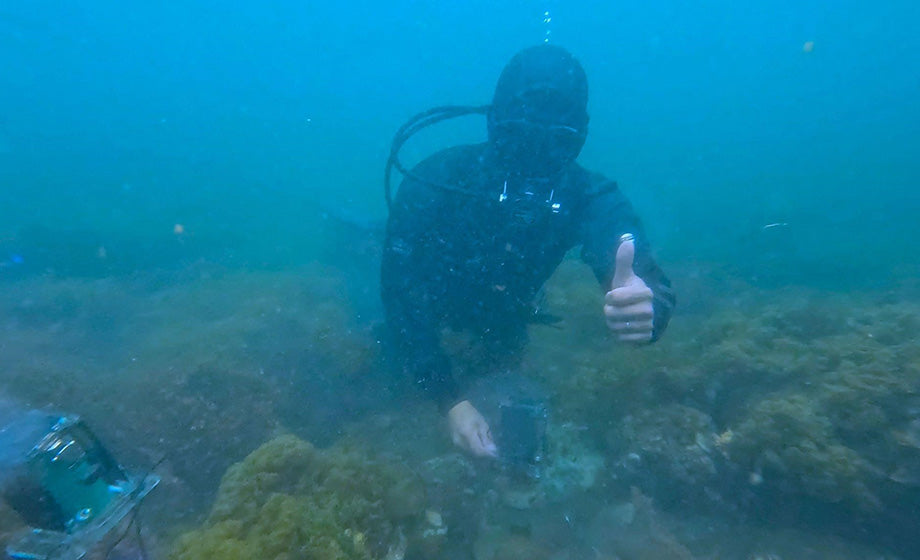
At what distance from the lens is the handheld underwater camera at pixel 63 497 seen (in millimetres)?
2287

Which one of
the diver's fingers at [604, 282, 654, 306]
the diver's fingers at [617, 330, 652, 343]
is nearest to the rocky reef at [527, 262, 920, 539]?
the diver's fingers at [617, 330, 652, 343]

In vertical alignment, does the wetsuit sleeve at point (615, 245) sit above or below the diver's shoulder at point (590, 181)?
below

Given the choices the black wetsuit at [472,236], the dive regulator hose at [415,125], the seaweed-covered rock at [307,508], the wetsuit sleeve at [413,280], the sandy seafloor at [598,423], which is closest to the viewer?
the seaweed-covered rock at [307,508]

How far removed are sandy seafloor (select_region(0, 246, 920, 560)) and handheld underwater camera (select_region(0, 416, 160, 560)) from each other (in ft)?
1.02

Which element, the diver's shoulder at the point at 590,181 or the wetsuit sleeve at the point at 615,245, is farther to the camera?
the diver's shoulder at the point at 590,181

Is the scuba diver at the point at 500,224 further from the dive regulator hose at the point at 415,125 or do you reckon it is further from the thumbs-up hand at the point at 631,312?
the thumbs-up hand at the point at 631,312

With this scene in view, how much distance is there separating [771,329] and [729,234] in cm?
1277

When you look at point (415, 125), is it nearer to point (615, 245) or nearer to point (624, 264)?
point (615, 245)

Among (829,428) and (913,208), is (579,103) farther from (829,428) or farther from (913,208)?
(913,208)

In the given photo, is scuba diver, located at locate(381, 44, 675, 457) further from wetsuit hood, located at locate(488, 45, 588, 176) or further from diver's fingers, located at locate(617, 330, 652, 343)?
diver's fingers, located at locate(617, 330, 652, 343)

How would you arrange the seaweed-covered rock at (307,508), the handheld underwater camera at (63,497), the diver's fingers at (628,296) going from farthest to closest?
the diver's fingers at (628,296) → the seaweed-covered rock at (307,508) → the handheld underwater camera at (63,497)

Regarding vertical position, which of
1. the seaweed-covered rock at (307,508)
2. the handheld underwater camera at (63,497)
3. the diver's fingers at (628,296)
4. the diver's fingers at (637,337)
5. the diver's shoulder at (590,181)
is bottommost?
the seaweed-covered rock at (307,508)

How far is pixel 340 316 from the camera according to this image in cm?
786

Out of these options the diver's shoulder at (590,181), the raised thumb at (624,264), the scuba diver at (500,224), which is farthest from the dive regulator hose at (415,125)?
the raised thumb at (624,264)
